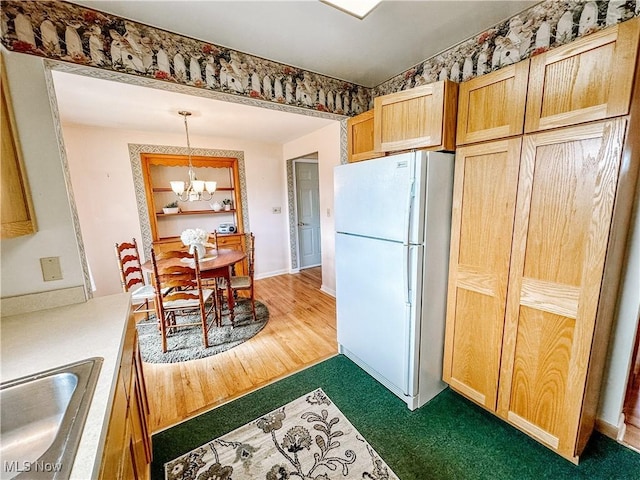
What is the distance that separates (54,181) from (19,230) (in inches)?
11.6

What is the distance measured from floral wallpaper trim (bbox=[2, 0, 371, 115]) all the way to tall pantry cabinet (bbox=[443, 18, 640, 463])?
1.37 metres

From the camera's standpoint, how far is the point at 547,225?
133cm

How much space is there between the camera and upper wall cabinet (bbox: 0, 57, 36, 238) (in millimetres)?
1154

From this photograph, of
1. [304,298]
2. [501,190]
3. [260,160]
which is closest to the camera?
[501,190]

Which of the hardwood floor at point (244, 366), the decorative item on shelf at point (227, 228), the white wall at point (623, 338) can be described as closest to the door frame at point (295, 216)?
the decorative item on shelf at point (227, 228)

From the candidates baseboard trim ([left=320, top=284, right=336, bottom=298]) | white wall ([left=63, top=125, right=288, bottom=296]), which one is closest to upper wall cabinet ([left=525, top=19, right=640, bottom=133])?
baseboard trim ([left=320, top=284, right=336, bottom=298])

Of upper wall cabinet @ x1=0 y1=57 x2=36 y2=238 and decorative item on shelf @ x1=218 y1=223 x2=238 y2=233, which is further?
decorative item on shelf @ x1=218 y1=223 x2=238 y2=233

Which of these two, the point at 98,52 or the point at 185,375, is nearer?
the point at 98,52

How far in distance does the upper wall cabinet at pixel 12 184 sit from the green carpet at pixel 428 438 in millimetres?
1404

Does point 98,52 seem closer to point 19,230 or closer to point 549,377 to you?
point 19,230

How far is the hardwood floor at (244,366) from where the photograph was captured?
194 cm

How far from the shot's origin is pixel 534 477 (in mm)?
1365

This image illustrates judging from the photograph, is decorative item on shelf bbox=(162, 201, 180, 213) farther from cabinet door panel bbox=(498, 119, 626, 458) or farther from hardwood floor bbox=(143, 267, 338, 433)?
cabinet door panel bbox=(498, 119, 626, 458)

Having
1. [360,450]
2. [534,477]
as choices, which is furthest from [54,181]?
[534,477]
